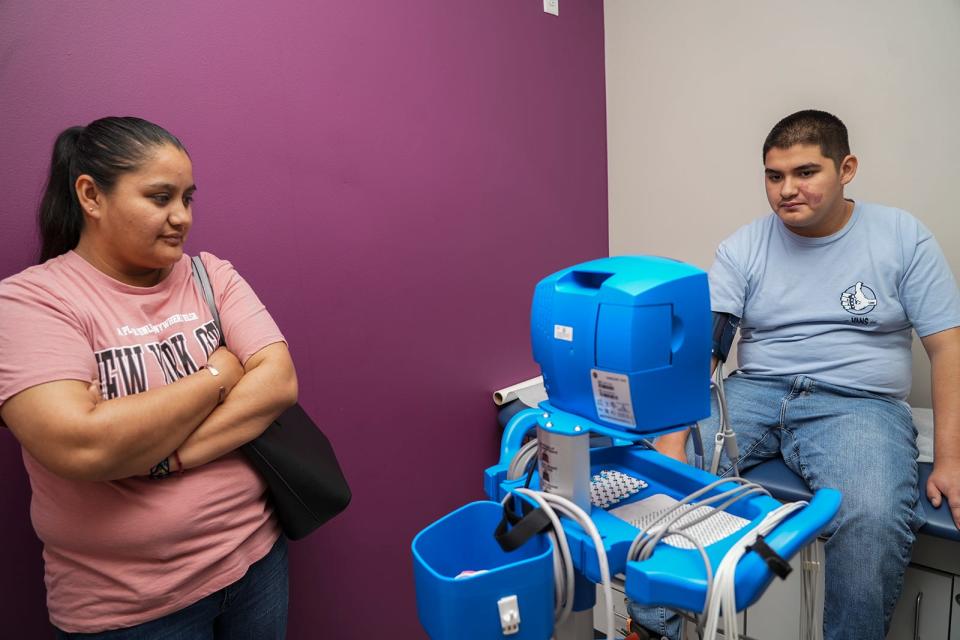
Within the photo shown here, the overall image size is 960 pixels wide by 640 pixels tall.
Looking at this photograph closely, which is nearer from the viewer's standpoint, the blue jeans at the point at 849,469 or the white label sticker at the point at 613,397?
the white label sticker at the point at 613,397

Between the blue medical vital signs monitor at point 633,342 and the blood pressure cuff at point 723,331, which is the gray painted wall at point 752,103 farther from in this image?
the blue medical vital signs monitor at point 633,342

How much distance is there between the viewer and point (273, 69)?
1.56m

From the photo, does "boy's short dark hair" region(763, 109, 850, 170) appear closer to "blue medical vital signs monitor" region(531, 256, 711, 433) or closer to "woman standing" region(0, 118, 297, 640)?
"blue medical vital signs monitor" region(531, 256, 711, 433)

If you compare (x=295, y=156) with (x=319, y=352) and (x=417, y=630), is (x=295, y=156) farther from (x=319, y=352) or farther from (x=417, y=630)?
(x=417, y=630)

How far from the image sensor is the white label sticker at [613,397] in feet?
2.70

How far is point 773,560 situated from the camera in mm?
737

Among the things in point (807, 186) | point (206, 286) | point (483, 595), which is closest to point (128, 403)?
point (206, 286)

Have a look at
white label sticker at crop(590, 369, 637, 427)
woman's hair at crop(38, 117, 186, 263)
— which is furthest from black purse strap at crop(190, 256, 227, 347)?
white label sticker at crop(590, 369, 637, 427)

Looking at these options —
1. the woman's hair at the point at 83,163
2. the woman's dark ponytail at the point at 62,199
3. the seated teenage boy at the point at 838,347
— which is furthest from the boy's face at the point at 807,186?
the woman's dark ponytail at the point at 62,199

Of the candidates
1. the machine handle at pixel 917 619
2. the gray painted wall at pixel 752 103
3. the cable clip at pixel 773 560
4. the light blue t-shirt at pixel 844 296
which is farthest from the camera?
the gray painted wall at pixel 752 103

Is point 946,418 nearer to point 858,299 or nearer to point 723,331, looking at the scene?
point 858,299

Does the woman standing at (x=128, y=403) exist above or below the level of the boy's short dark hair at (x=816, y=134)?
below

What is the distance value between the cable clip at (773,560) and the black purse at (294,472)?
82 centimetres

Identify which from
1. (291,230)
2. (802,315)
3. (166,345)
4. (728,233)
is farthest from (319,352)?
(728,233)
